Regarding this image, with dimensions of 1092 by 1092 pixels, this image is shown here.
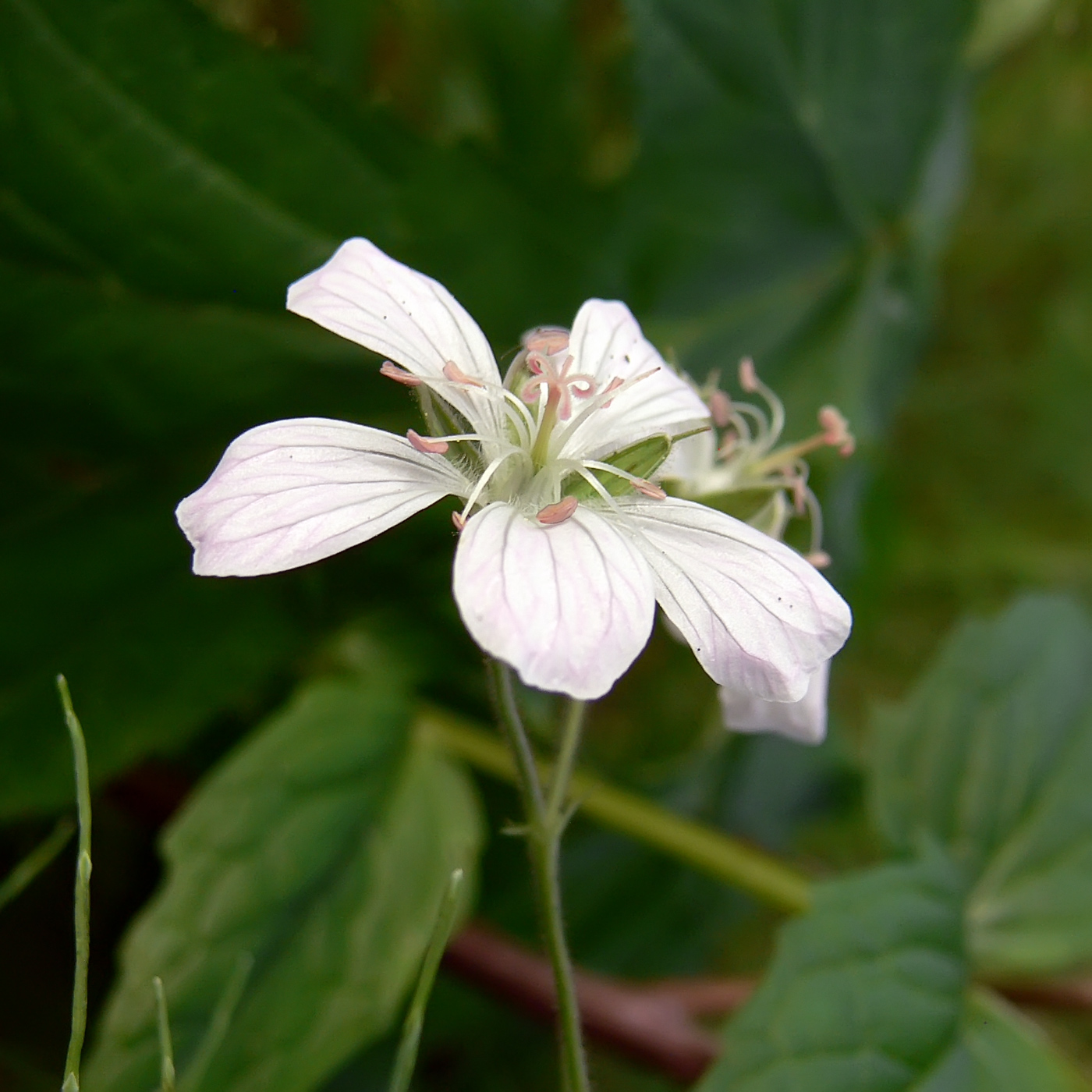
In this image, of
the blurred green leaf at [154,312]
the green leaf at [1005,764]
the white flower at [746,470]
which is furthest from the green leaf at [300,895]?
the green leaf at [1005,764]

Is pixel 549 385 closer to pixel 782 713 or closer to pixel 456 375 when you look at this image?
pixel 456 375

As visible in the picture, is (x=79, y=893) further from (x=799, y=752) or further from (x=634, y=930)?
(x=799, y=752)

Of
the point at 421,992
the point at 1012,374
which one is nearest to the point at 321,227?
the point at 421,992

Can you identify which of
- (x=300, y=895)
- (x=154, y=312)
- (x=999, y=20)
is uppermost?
(x=999, y=20)

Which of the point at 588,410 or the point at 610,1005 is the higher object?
the point at 588,410

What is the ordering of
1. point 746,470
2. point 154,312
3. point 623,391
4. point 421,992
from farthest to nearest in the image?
point 154,312
point 746,470
point 623,391
point 421,992

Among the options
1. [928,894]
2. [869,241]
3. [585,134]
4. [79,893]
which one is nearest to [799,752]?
[928,894]

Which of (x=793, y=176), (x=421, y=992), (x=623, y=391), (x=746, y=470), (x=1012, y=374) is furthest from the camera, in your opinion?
(x=1012, y=374)
